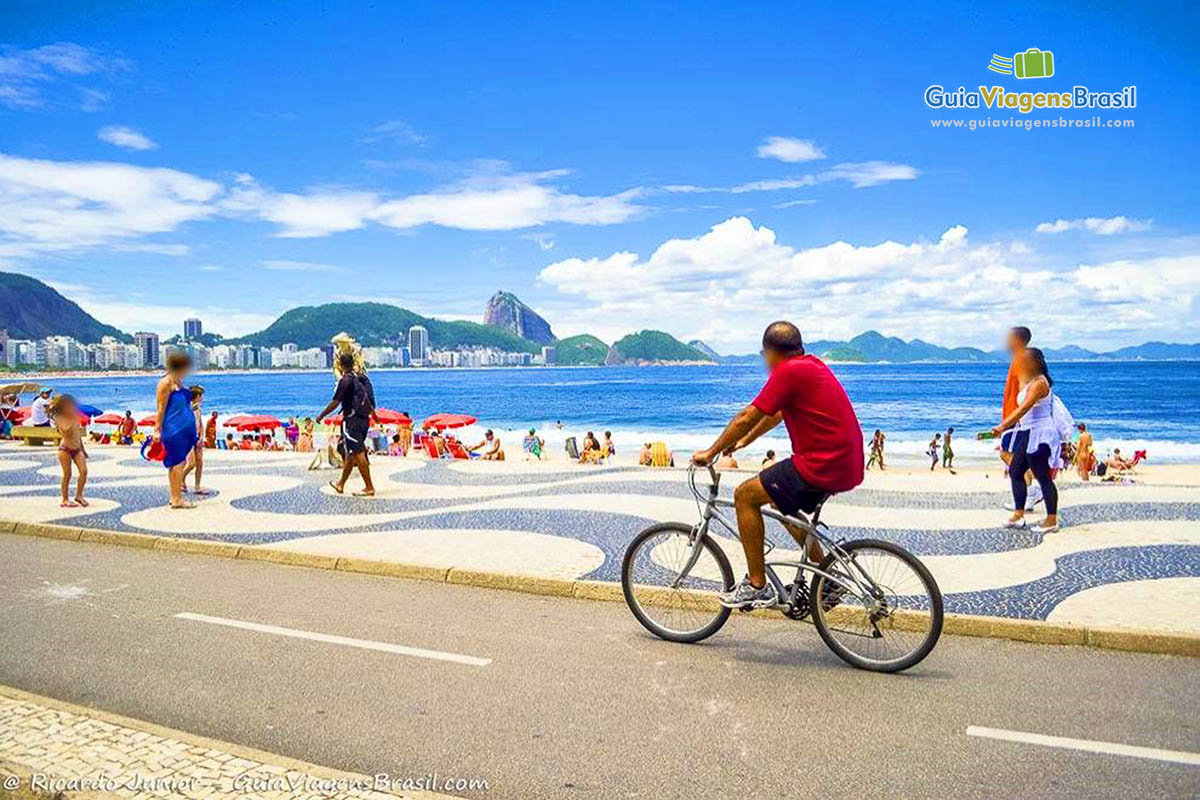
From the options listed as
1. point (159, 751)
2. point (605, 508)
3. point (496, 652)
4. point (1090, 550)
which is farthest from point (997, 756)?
point (605, 508)

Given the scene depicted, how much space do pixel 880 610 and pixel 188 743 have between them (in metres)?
3.70

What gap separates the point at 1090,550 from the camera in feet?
27.0

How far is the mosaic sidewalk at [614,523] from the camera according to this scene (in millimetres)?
6879

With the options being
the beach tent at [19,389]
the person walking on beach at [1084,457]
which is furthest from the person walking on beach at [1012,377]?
the beach tent at [19,389]

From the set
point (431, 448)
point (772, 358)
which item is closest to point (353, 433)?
point (772, 358)

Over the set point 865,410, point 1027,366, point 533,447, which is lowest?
point 865,410

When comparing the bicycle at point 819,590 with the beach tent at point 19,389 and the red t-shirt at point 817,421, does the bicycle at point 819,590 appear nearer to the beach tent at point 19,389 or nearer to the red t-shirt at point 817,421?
the red t-shirt at point 817,421

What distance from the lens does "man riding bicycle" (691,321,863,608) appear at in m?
5.10

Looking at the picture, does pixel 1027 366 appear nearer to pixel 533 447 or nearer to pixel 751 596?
pixel 751 596

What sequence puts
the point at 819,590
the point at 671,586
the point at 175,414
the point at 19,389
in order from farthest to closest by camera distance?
1. the point at 19,389
2. the point at 175,414
3. the point at 671,586
4. the point at 819,590

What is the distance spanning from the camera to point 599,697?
4797 millimetres

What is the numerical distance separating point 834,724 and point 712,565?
138 cm

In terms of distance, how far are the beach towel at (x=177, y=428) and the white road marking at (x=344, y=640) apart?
4.90 m

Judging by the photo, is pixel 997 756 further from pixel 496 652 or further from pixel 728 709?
pixel 496 652
